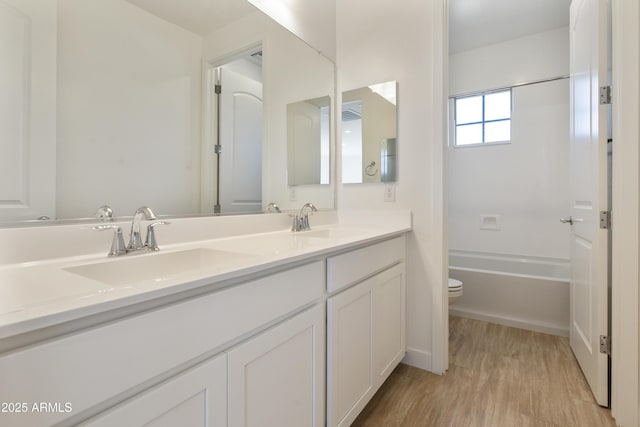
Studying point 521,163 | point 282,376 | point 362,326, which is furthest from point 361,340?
point 521,163

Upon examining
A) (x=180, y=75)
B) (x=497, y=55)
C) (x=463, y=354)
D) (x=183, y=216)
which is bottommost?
(x=463, y=354)

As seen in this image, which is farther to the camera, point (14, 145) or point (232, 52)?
point (232, 52)

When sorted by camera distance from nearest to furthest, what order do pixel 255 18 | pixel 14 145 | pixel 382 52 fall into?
pixel 14 145 < pixel 255 18 < pixel 382 52

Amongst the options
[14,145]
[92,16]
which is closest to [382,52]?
[92,16]

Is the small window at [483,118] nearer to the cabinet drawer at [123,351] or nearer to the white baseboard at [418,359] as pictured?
the white baseboard at [418,359]

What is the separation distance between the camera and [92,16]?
3.24 feet

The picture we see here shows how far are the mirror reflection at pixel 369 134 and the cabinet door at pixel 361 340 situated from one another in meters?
0.67

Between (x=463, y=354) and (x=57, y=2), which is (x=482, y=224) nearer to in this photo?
(x=463, y=354)

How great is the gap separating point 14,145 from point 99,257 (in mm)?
376

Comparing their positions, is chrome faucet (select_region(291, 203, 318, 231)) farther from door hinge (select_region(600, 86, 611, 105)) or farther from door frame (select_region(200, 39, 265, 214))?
door hinge (select_region(600, 86, 611, 105))

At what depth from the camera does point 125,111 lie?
1.07m

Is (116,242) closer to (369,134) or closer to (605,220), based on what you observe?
(369,134)

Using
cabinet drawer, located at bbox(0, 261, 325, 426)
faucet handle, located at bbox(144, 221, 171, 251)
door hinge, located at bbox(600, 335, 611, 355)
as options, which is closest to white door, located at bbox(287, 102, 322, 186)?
faucet handle, located at bbox(144, 221, 171, 251)

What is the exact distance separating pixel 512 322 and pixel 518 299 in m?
0.19
